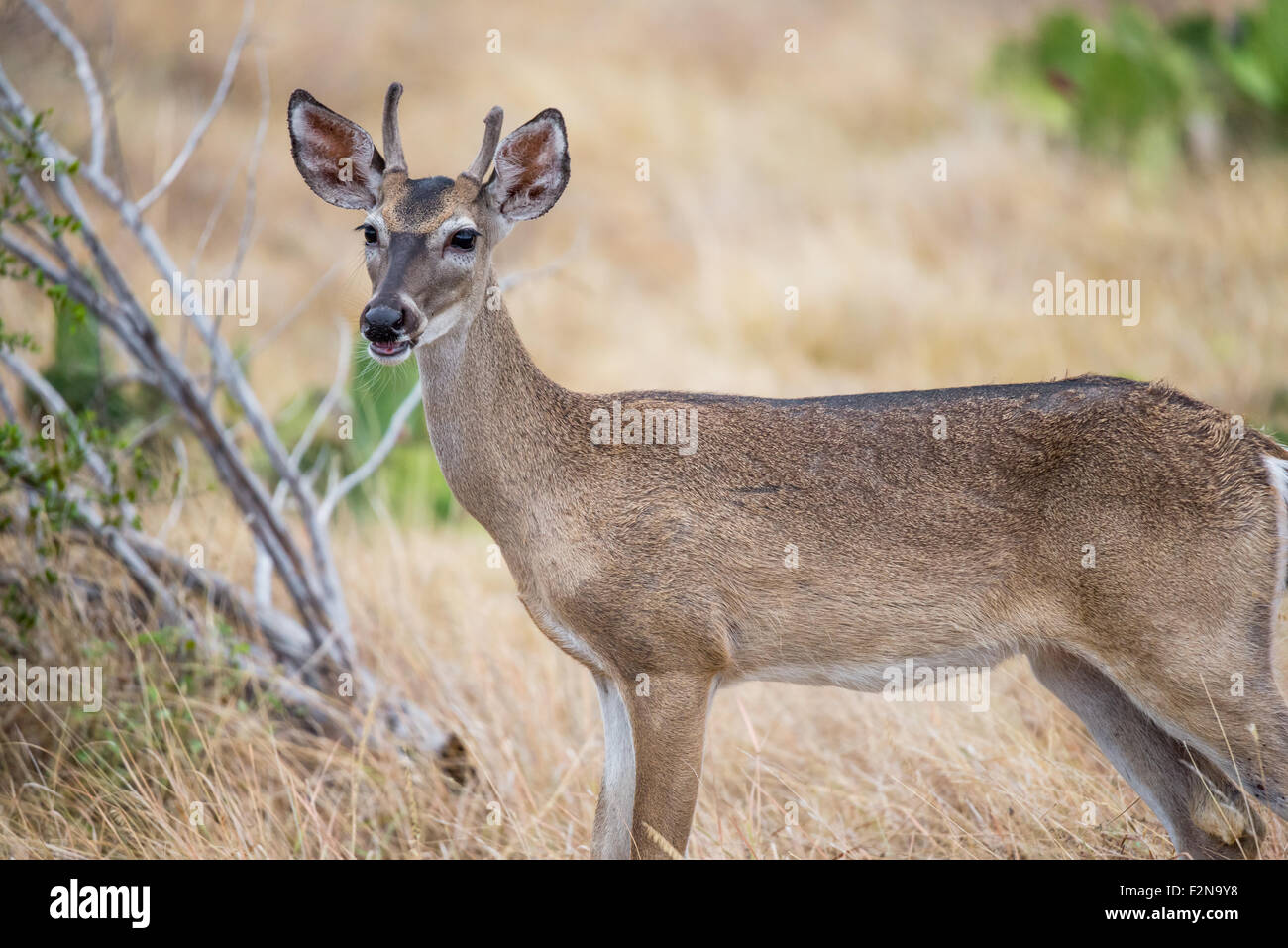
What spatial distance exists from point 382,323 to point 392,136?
3.16 ft

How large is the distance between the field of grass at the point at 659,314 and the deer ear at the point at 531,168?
1973 millimetres

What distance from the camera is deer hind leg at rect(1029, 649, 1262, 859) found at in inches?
201

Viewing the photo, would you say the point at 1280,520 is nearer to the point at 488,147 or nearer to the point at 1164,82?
the point at 488,147

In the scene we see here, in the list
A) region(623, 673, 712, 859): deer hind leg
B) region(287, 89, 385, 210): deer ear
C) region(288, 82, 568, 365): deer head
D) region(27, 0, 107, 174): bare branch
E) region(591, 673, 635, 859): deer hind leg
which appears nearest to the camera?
region(288, 82, 568, 365): deer head

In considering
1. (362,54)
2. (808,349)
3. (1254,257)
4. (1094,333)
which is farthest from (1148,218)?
(362,54)

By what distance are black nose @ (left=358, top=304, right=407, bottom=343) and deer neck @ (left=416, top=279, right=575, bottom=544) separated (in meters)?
0.44

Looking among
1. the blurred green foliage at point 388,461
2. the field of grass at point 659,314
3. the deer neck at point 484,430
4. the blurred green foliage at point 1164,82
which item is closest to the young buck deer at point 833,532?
the deer neck at point 484,430

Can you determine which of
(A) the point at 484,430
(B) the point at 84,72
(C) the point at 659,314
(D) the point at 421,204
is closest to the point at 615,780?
(A) the point at 484,430

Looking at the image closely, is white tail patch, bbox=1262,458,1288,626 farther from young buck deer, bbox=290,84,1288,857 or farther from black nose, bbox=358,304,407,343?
black nose, bbox=358,304,407,343

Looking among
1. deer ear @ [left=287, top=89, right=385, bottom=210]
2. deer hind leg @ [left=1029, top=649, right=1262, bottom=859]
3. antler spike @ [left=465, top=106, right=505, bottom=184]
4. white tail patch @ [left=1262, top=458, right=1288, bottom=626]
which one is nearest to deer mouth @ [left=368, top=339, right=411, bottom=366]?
antler spike @ [left=465, top=106, right=505, bottom=184]

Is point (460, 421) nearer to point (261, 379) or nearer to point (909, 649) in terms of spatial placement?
point (909, 649)

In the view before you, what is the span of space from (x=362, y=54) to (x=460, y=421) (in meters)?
19.4

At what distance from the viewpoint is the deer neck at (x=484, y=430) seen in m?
5.05
